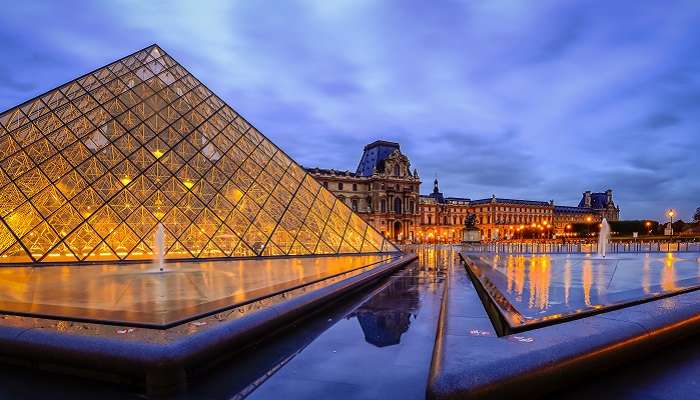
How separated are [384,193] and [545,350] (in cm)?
6688

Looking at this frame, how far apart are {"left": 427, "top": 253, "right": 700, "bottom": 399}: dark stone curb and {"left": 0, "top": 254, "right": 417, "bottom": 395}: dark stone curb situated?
78.1 inches

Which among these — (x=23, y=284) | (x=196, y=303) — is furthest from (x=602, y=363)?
(x=23, y=284)

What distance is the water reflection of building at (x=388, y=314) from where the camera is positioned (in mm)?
5148

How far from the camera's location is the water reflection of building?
5148 millimetres

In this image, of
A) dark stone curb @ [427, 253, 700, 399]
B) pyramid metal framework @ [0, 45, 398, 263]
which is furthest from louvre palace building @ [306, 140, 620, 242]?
dark stone curb @ [427, 253, 700, 399]

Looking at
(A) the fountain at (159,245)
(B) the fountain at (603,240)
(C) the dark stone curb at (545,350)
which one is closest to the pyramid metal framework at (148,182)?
(A) the fountain at (159,245)

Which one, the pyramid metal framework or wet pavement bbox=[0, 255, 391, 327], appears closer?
wet pavement bbox=[0, 255, 391, 327]

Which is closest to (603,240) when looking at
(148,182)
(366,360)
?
(366,360)

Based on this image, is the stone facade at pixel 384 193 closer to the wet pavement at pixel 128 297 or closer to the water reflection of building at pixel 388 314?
the wet pavement at pixel 128 297

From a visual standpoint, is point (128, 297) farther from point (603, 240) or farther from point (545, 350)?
point (603, 240)

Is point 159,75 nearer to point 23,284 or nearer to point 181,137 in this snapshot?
point 181,137

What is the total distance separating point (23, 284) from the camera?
886 cm

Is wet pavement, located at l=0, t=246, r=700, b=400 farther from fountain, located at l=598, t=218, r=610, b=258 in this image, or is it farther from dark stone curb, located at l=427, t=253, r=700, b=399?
fountain, located at l=598, t=218, r=610, b=258

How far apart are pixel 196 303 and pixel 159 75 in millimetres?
19592
